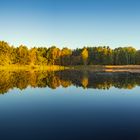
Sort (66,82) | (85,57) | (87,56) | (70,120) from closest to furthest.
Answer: (70,120)
(66,82)
(85,57)
(87,56)

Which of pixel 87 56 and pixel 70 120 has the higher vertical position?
pixel 87 56

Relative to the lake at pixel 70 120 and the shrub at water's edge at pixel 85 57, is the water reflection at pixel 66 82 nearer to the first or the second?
the lake at pixel 70 120

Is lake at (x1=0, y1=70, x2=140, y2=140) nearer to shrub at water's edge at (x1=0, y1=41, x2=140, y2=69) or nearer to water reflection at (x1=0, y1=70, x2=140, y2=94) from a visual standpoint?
water reflection at (x1=0, y1=70, x2=140, y2=94)

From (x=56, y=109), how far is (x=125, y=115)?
5.46 meters

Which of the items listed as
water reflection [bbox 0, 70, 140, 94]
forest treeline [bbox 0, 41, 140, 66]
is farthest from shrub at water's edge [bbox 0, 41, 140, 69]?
water reflection [bbox 0, 70, 140, 94]

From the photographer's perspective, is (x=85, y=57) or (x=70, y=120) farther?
(x=85, y=57)

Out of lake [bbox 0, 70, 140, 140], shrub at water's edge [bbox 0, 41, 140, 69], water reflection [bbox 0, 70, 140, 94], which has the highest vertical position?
shrub at water's edge [bbox 0, 41, 140, 69]

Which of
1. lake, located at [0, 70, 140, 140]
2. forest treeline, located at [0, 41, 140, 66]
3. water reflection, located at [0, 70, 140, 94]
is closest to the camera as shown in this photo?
lake, located at [0, 70, 140, 140]

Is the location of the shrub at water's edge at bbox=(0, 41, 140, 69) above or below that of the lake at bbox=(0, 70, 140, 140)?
above

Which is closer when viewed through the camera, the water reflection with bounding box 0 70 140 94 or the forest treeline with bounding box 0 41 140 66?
the water reflection with bounding box 0 70 140 94

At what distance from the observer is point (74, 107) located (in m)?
21.6

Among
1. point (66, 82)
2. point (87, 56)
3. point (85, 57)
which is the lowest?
point (66, 82)

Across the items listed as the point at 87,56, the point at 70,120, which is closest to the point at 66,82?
the point at 70,120

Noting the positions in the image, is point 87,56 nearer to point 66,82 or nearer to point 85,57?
point 85,57
